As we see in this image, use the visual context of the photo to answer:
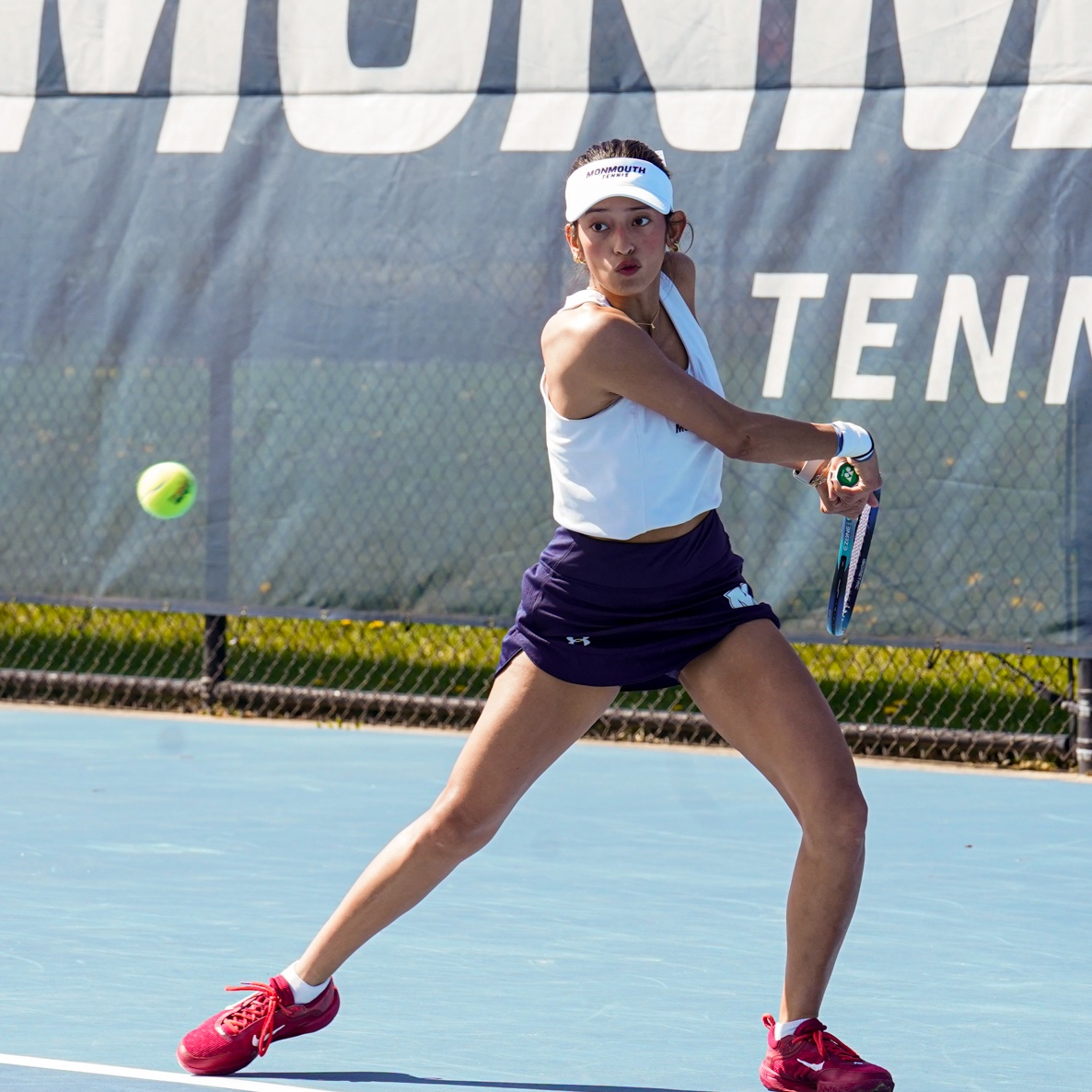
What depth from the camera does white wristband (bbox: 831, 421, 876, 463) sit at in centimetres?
333

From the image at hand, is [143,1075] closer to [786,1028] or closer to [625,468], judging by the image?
[786,1028]

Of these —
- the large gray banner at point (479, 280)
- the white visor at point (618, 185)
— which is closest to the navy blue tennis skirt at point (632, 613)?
the white visor at point (618, 185)

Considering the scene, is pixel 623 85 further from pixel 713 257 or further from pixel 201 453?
pixel 201 453

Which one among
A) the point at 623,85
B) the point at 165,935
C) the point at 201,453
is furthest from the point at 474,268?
the point at 165,935

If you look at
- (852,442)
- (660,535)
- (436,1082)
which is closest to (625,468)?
Answer: (660,535)

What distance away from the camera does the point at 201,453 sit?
24.8ft

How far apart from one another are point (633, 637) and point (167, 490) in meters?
4.13

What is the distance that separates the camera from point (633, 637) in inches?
132

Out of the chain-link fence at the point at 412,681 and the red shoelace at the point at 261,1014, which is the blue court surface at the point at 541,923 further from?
the chain-link fence at the point at 412,681

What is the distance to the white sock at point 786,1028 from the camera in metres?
3.27

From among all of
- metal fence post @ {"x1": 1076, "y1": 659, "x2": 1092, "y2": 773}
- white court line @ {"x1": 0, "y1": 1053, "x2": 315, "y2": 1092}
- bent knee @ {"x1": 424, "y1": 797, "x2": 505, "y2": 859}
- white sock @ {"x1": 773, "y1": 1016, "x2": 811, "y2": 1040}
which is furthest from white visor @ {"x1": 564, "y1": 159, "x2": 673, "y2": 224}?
metal fence post @ {"x1": 1076, "y1": 659, "x2": 1092, "y2": 773}

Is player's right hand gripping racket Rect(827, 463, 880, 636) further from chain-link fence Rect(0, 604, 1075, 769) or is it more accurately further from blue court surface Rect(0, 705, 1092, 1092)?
chain-link fence Rect(0, 604, 1075, 769)

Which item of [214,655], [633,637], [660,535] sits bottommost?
[633,637]

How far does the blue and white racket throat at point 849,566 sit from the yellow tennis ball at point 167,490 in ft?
12.3
